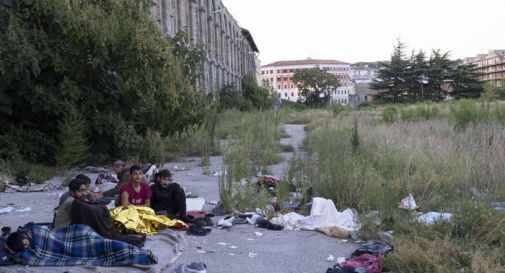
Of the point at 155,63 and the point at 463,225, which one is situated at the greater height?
the point at 155,63

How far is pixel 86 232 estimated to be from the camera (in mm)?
5527

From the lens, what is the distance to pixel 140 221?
665 centimetres

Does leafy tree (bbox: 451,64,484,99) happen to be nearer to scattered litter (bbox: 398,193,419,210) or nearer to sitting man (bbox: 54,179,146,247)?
scattered litter (bbox: 398,193,419,210)

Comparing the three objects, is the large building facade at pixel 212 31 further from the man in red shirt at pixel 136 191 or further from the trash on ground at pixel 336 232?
the trash on ground at pixel 336 232

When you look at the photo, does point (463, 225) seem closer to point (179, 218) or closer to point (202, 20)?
point (179, 218)

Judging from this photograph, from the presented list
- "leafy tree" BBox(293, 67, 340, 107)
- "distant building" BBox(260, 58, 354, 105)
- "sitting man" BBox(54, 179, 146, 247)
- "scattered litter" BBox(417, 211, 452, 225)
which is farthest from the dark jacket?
"distant building" BBox(260, 58, 354, 105)

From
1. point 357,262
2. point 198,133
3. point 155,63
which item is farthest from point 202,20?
point 357,262

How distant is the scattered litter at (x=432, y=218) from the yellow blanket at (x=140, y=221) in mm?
2984

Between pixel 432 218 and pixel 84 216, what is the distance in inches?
158

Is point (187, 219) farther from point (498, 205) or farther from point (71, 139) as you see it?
point (71, 139)

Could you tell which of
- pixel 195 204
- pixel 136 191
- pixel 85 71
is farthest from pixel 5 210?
pixel 85 71

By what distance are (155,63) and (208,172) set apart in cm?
293

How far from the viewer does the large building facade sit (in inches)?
1280

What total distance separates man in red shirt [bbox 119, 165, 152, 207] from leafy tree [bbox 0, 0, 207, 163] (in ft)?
17.8
